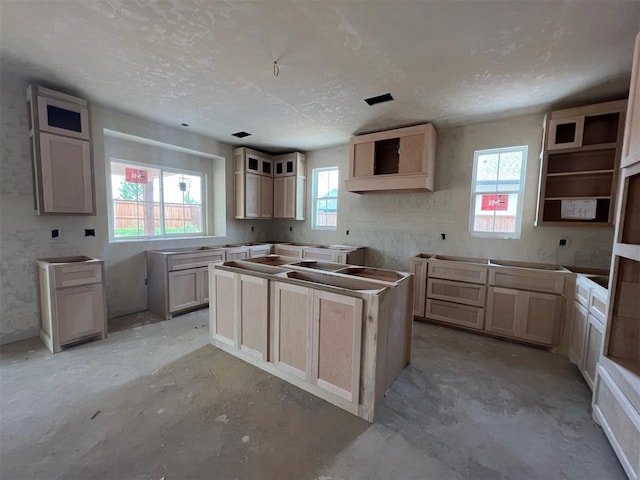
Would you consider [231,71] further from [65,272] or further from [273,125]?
[65,272]

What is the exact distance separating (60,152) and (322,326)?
3.39 m

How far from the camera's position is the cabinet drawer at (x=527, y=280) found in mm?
2826

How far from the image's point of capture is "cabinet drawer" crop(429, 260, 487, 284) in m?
3.23

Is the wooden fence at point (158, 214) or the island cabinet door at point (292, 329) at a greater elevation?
the wooden fence at point (158, 214)

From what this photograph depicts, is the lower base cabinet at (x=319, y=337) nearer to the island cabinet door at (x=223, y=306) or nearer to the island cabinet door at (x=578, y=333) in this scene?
the island cabinet door at (x=223, y=306)

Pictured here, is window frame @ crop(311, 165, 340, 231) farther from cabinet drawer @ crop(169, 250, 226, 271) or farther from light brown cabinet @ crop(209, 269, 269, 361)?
light brown cabinet @ crop(209, 269, 269, 361)

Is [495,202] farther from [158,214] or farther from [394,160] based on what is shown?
[158,214]

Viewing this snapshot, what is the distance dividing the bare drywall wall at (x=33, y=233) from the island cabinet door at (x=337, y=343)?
314 centimetres

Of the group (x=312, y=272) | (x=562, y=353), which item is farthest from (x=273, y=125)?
(x=562, y=353)

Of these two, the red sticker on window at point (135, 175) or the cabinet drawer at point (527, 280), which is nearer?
the cabinet drawer at point (527, 280)

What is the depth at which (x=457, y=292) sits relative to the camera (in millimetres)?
3395

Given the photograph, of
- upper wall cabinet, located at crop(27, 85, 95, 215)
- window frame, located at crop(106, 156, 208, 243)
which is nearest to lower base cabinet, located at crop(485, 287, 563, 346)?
window frame, located at crop(106, 156, 208, 243)

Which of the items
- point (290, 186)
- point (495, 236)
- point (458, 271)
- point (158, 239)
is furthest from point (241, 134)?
point (495, 236)

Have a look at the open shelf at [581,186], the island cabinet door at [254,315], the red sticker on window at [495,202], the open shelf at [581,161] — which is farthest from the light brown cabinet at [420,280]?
the island cabinet door at [254,315]
